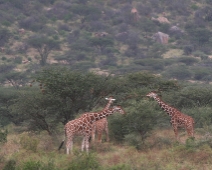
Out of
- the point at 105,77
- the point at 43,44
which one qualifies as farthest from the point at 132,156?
the point at 43,44

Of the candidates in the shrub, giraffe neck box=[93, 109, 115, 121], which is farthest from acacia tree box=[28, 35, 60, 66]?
the shrub

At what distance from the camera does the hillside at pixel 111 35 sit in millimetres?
40969

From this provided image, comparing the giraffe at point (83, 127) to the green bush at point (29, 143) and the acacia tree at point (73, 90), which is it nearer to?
the green bush at point (29, 143)

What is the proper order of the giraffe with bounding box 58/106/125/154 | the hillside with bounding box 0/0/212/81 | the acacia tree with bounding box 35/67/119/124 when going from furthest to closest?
the hillside with bounding box 0/0/212/81, the acacia tree with bounding box 35/67/119/124, the giraffe with bounding box 58/106/125/154

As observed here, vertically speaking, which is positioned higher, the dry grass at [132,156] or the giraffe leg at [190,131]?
the giraffe leg at [190,131]

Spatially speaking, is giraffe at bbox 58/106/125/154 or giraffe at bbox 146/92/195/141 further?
giraffe at bbox 146/92/195/141

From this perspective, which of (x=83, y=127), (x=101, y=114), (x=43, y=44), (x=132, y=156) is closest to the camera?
(x=132, y=156)

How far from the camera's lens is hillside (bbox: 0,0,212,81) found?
41.0 metres

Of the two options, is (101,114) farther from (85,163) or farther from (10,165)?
(10,165)

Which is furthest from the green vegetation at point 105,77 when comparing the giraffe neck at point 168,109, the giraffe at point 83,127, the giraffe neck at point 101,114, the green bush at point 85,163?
the giraffe neck at point 101,114

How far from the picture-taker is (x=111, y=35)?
4919cm

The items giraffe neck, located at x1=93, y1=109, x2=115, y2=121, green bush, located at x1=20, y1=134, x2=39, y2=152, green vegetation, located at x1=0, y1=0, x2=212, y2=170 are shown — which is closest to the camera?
green vegetation, located at x1=0, y1=0, x2=212, y2=170

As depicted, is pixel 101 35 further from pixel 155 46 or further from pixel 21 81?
pixel 21 81

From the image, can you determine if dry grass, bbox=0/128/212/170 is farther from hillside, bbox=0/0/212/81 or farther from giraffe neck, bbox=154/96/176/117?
hillside, bbox=0/0/212/81
